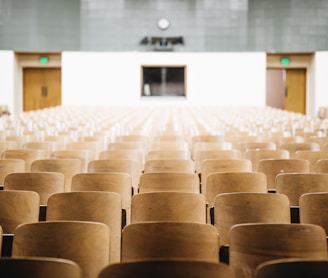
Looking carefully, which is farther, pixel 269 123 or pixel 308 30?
pixel 308 30

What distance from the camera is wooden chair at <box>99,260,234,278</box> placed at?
1658 millimetres

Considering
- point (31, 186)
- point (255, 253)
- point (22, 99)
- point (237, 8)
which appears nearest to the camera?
point (255, 253)

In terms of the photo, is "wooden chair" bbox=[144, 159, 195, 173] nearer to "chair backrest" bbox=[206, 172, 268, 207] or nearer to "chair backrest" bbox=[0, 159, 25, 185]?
"chair backrest" bbox=[206, 172, 268, 207]

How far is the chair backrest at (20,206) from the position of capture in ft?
9.62

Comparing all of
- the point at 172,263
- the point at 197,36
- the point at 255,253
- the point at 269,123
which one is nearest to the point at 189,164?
the point at 255,253

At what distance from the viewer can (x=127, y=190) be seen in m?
3.57

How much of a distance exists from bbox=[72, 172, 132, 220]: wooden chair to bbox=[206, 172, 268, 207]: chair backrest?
22.8 inches

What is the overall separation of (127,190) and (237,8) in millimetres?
16621

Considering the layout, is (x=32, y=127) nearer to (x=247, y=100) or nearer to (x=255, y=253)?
(x=255, y=253)

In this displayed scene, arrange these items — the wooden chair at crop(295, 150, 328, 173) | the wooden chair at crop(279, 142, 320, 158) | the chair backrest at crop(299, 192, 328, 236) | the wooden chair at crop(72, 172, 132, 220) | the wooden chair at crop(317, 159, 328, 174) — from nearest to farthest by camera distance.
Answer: the chair backrest at crop(299, 192, 328, 236) → the wooden chair at crop(72, 172, 132, 220) → the wooden chair at crop(317, 159, 328, 174) → the wooden chair at crop(295, 150, 328, 173) → the wooden chair at crop(279, 142, 320, 158)

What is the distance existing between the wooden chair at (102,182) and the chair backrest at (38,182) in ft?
0.44

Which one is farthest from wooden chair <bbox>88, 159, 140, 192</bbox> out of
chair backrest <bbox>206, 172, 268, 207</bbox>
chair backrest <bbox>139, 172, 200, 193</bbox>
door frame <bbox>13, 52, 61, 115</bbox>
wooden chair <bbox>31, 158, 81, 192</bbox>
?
door frame <bbox>13, 52, 61, 115</bbox>

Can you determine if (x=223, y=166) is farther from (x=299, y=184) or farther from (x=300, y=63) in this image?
(x=300, y=63)

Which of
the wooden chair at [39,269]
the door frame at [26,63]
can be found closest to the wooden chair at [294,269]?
Result: the wooden chair at [39,269]
